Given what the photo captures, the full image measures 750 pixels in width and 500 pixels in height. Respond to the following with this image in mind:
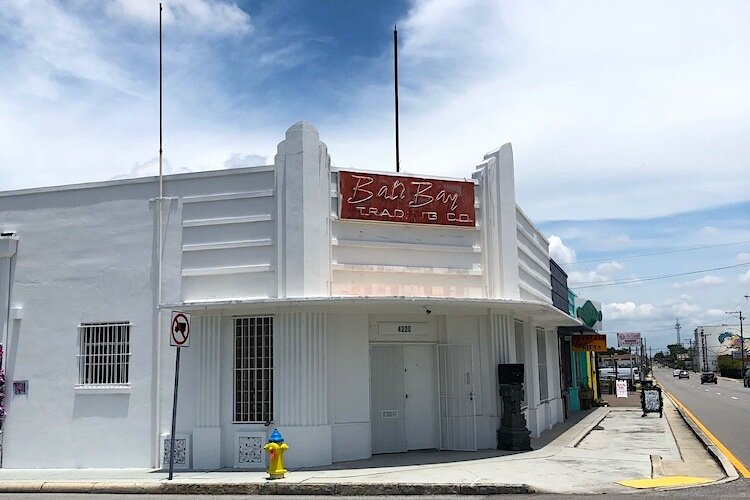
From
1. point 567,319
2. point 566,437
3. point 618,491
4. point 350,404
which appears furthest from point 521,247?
point 618,491

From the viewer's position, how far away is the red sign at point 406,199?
1559 cm

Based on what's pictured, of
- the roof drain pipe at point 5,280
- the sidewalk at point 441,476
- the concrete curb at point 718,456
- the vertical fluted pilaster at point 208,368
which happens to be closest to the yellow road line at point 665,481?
the sidewalk at point 441,476

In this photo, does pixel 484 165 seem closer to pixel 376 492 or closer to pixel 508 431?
pixel 508 431

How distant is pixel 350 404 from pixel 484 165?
5784 mm

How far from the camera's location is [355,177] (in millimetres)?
15648

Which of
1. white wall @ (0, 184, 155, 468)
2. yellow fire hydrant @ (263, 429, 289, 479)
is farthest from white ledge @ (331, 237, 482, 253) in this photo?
yellow fire hydrant @ (263, 429, 289, 479)

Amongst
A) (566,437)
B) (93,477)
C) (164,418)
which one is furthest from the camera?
(566,437)

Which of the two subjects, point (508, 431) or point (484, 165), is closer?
point (508, 431)

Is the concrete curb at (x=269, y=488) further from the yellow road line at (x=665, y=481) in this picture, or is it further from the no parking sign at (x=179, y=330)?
the no parking sign at (x=179, y=330)

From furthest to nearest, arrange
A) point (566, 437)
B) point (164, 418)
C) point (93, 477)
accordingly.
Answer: point (566, 437) < point (164, 418) < point (93, 477)

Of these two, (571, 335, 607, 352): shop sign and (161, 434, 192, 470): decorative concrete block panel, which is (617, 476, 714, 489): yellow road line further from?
(571, 335, 607, 352): shop sign

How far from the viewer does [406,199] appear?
16000 mm

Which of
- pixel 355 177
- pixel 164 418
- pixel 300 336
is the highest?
pixel 355 177

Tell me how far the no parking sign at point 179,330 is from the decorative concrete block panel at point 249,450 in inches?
97.2
